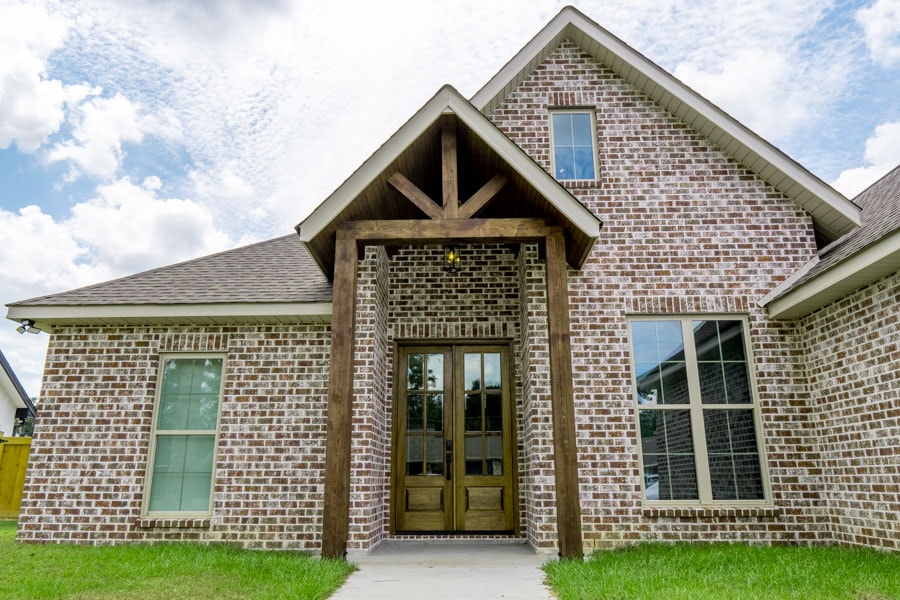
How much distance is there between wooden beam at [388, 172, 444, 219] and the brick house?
0.03 metres

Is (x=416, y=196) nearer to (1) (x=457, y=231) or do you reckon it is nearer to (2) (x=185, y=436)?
(1) (x=457, y=231)

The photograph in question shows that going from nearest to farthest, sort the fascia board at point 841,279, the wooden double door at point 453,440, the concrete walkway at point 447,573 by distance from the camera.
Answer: the concrete walkway at point 447,573 → the fascia board at point 841,279 → the wooden double door at point 453,440

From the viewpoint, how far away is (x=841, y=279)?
229 inches

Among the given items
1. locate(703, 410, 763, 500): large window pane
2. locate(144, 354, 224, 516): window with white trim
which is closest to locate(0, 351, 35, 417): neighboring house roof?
locate(144, 354, 224, 516): window with white trim

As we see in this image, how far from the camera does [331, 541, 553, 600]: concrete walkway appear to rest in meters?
4.54

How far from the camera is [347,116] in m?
12.4

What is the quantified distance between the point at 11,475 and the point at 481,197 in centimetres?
1150

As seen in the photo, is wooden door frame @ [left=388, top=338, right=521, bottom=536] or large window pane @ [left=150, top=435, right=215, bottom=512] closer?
large window pane @ [left=150, top=435, right=215, bottom=512]

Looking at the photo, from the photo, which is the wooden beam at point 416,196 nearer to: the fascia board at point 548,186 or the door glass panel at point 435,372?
the fascia board at point 548,186

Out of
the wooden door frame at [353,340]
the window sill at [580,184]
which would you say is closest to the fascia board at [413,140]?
the wooden door frame at [353,340]

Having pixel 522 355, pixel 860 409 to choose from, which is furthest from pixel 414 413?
pixel 860 409

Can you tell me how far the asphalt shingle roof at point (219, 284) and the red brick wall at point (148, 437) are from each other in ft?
1.43

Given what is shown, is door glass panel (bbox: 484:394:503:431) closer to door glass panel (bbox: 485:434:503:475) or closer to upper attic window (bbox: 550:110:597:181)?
door glass panel (bbox: 485:434:503:475)

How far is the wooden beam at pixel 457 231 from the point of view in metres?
6.19
